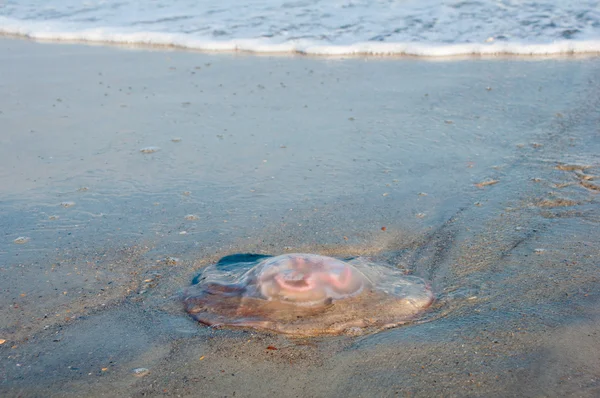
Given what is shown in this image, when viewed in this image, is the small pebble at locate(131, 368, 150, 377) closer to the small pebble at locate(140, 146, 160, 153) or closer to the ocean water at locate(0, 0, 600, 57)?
the small pebble at locate(140, 146, 160, 153)

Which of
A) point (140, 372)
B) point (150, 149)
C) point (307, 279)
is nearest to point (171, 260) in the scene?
point (307, 279)

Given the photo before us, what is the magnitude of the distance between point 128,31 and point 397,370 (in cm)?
737

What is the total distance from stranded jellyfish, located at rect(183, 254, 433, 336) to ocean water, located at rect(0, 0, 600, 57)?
509cm

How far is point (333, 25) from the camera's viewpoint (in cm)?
873

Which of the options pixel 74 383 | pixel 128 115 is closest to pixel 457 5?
pixel 128 115

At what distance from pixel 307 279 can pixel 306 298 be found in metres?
0.09

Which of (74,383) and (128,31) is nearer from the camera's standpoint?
(74,383)

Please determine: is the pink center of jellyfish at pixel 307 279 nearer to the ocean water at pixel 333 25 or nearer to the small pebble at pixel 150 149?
the small pebble at pixel 150 149

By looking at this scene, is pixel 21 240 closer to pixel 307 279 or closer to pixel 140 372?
pixel 140 372

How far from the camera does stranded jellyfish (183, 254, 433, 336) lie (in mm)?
2594

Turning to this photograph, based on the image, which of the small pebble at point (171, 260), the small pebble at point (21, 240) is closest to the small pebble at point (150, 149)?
the small pebble at point (21, 240)

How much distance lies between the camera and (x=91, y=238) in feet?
11.0

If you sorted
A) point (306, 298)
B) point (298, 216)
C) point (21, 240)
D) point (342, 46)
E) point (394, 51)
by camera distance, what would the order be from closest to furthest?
point (306, 298), point (21, 240), point (298, 216), point (394, 51), point (342, 46)

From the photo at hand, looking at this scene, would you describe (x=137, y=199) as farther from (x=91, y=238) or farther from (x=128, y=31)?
(x=128, y=31)
